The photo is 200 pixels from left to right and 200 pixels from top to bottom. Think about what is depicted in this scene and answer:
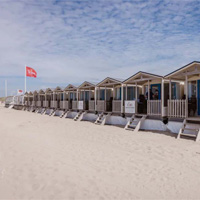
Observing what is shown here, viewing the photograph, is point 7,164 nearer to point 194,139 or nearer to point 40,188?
point 40,188

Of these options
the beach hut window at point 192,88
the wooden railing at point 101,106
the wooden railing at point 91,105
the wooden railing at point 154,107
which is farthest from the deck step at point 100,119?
the beach hut window at point 192,88

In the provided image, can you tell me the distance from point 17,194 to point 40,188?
47 cm

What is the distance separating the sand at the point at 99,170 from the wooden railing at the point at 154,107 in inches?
132

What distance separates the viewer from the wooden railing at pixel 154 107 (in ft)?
38.8

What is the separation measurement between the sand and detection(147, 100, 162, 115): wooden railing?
3345 mm

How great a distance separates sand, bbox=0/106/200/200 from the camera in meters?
4.40

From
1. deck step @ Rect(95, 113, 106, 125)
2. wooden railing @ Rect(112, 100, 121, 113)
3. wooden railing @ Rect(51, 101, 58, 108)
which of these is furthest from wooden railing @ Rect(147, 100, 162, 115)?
wooden railing @ Rect(51, 101, 58, 108)

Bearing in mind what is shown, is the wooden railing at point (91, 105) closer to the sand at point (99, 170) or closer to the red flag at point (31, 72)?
the sand at point (99, 170)

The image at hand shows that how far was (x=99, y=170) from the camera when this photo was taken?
5.62m

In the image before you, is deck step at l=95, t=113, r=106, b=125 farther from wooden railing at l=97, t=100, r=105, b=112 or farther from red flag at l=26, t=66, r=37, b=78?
red flag at l=26, t=66, r=37, b=78

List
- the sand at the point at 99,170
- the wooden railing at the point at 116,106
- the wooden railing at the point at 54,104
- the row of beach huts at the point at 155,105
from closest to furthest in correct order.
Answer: the sand at the point at 99,170 < the row of beach huts at the point at 155,105 < the wooden railing at the point at 116,106 < the wooden railing at the point at 54,104

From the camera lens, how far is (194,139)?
367 inches

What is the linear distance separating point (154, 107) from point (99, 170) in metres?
7.34

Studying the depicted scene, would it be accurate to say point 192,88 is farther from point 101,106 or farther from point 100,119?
point 100,119
